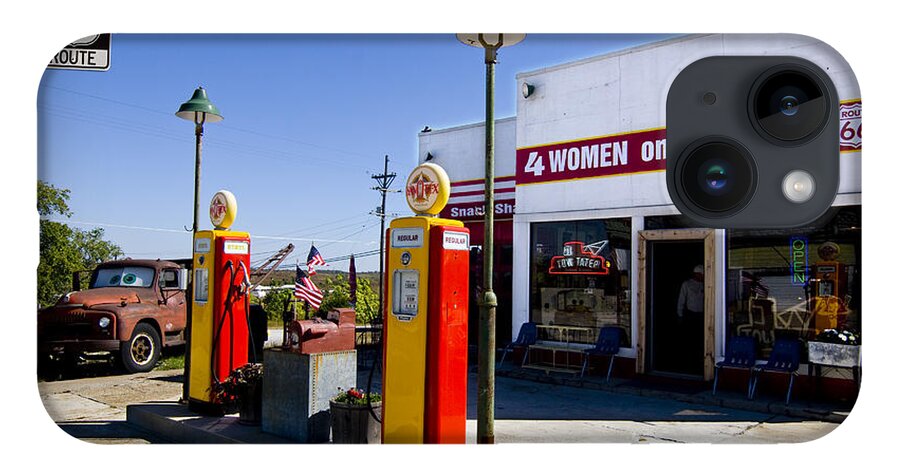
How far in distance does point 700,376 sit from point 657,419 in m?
2.00

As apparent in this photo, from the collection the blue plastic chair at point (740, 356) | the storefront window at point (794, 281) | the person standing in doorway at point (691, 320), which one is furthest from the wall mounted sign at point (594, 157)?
the blue plastic chair at point (740, 356)

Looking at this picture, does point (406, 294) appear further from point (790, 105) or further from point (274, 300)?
point (274, 300)

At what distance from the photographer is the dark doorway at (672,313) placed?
390 inches

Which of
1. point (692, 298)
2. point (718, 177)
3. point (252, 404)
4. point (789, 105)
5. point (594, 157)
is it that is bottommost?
point (252, 404)

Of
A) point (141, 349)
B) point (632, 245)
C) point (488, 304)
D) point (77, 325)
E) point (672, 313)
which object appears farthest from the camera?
point (141, 349)

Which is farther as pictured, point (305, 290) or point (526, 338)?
point (526, 338)

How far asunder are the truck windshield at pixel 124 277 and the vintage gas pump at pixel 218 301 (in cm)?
482

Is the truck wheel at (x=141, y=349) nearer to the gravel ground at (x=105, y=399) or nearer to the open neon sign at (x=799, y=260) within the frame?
the gravel ground at (x=105, y=399)

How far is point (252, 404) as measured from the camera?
7250 mm

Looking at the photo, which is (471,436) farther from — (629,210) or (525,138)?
(525,138)

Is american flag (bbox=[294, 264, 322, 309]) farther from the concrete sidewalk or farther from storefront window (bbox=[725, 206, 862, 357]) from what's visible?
storefront window (bbox=[725, 206, 862, 357])

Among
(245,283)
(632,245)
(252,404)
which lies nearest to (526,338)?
(632,245)

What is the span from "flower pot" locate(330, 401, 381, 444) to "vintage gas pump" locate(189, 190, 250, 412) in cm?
219

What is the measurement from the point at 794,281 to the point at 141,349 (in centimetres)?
930
